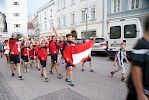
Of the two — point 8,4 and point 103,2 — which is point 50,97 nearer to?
point 103,2

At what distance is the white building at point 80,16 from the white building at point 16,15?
50.2 ft

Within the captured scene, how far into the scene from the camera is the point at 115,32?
11.4 meters

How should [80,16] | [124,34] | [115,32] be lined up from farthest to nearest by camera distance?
1. [80,16]
2. [115,32]
3. [124,34]

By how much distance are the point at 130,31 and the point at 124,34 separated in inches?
19.6

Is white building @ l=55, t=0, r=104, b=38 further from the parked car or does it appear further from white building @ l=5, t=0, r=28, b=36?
white building @ l=5, t=0, r=28, b=36

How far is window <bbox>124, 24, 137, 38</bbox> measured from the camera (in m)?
10.3

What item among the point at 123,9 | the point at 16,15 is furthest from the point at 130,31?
the point at 16,15

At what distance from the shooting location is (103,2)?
22688 millimetres

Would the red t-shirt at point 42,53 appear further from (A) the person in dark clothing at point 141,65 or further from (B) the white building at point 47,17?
(B) the white building at point 47,17

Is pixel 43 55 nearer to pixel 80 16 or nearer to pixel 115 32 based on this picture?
pixel 115 32

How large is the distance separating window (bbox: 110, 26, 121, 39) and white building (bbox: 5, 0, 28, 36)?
3986 cm

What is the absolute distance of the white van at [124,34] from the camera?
10.2 meters

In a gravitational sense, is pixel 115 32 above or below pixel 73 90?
above

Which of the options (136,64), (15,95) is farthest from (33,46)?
(136,64)
